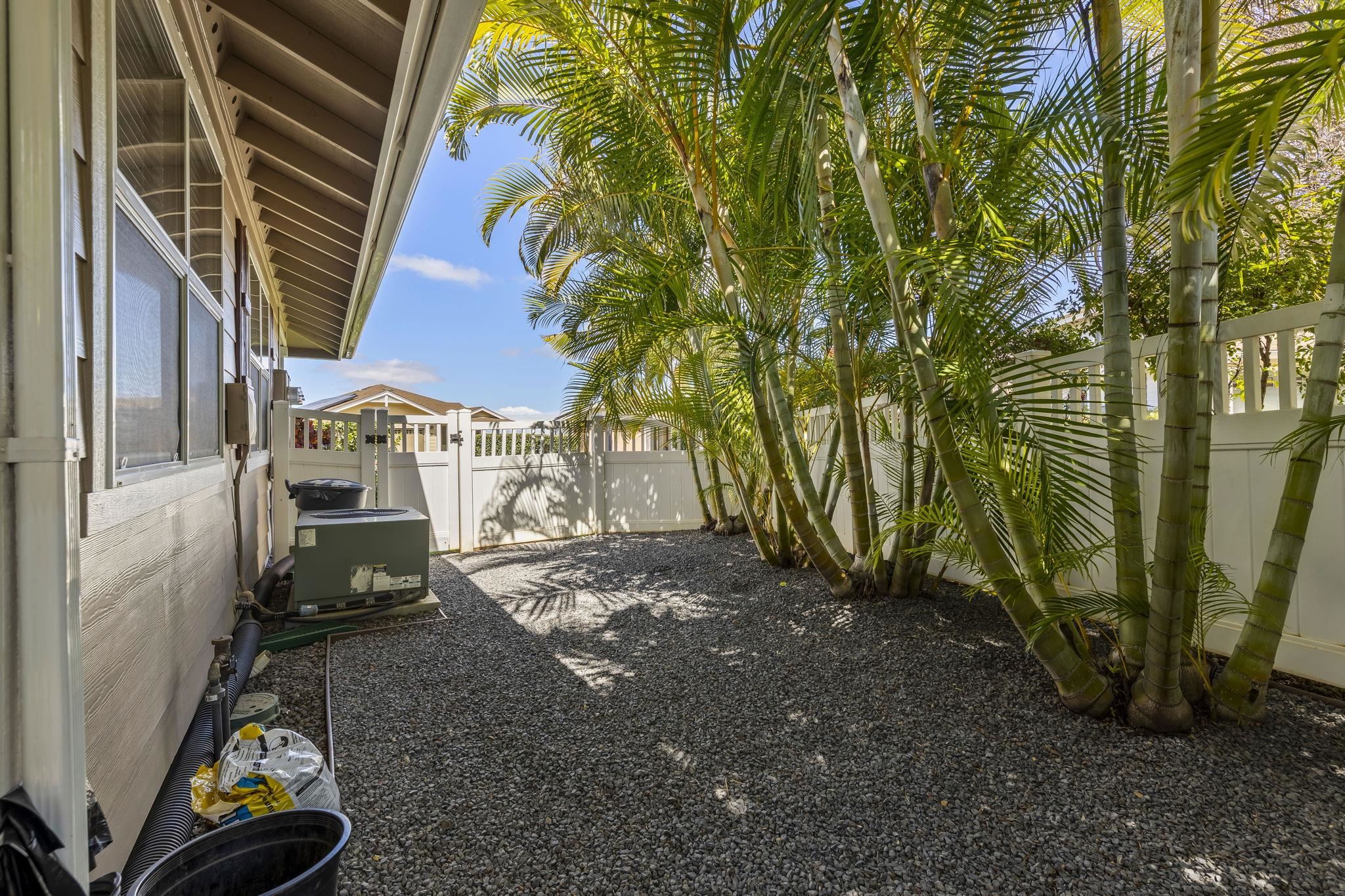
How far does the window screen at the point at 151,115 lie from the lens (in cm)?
160

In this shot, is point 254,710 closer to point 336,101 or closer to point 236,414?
point 236,414

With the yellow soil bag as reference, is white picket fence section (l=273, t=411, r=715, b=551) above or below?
above

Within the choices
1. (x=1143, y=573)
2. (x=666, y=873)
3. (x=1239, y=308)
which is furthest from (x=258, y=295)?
(x=1239, y=308)

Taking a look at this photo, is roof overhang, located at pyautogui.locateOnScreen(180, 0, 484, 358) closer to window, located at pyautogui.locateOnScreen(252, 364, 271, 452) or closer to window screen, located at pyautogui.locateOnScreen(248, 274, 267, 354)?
window screen, located at pyautogui.locateOnScreen(248, 274, 267, 354)

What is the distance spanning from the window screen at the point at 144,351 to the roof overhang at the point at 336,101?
950 millimetres

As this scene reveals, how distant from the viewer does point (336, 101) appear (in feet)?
9.09

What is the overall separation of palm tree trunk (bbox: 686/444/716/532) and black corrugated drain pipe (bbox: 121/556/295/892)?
4.98 meters

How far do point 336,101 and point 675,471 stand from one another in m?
6.40

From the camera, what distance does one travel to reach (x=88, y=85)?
1.26 m

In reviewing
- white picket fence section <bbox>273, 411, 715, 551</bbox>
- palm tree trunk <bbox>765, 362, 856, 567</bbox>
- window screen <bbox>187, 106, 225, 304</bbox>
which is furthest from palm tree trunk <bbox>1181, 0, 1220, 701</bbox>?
white picket fence section <bbox>273, 411, 715, 551</bbox>

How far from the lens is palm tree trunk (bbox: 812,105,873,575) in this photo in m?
3.28

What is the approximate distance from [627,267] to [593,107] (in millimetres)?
1729

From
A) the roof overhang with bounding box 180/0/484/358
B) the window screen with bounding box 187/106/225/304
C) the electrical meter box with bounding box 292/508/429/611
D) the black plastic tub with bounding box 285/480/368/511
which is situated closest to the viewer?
the roof overhang with bounding box 180/0/484/358

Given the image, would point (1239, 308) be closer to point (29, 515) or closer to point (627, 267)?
point (627, 267)
